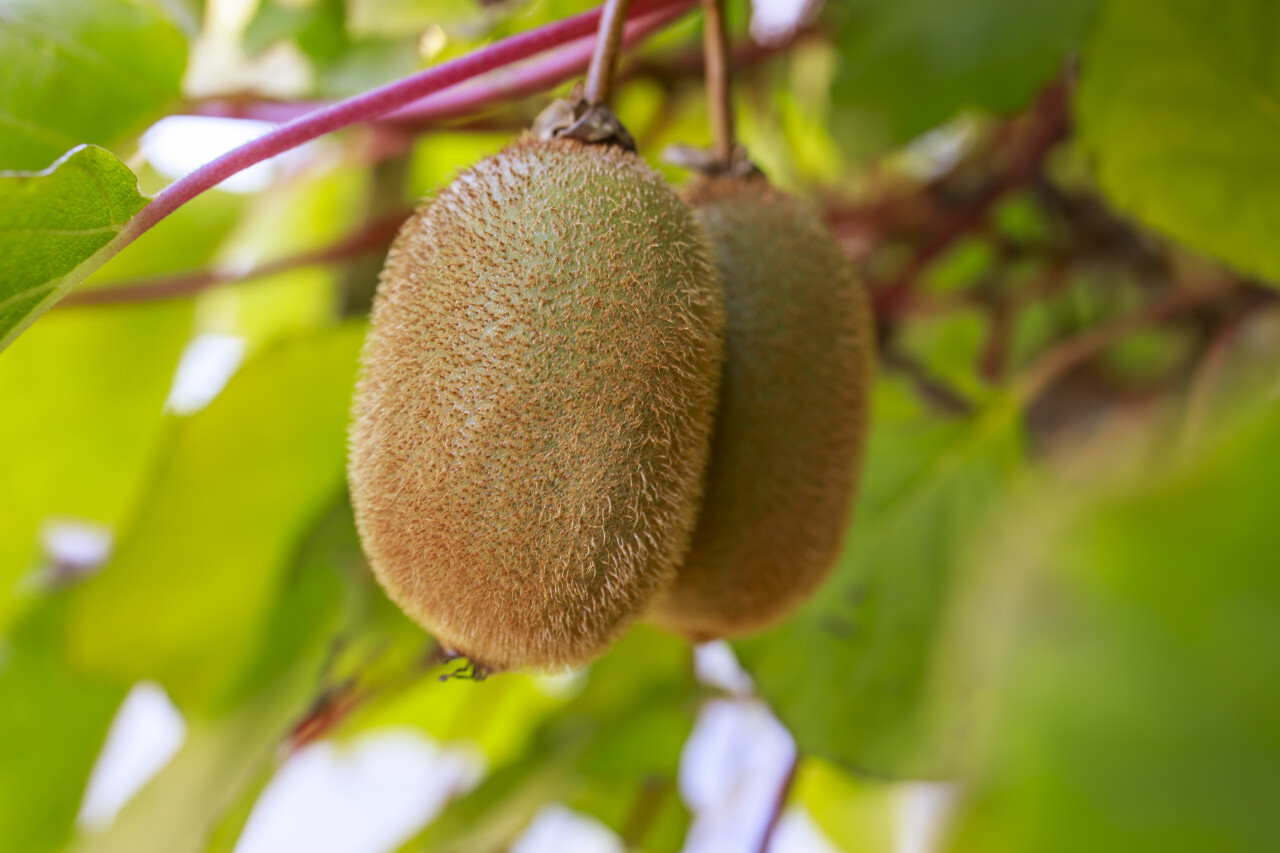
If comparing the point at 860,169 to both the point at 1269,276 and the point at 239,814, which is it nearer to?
the point at 1269,276

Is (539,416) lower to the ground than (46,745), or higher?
higher

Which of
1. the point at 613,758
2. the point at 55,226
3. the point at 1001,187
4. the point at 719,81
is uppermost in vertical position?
the point at 55,226

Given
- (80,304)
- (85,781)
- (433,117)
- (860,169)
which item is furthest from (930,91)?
(85,781)

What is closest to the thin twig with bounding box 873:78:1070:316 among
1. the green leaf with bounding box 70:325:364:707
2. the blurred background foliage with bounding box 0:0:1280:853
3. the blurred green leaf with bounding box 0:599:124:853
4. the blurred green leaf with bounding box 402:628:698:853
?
the blurred background foliage with bounding box 0:0:1280:853

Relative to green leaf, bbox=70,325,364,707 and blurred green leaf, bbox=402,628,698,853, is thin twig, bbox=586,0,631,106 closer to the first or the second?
green leaf, bbox=70,325,364,707

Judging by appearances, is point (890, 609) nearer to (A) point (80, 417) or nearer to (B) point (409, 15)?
(B) point (409, 15)

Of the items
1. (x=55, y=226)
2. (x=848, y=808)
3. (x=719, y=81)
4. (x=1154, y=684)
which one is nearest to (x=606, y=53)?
(x=719, y=81)
